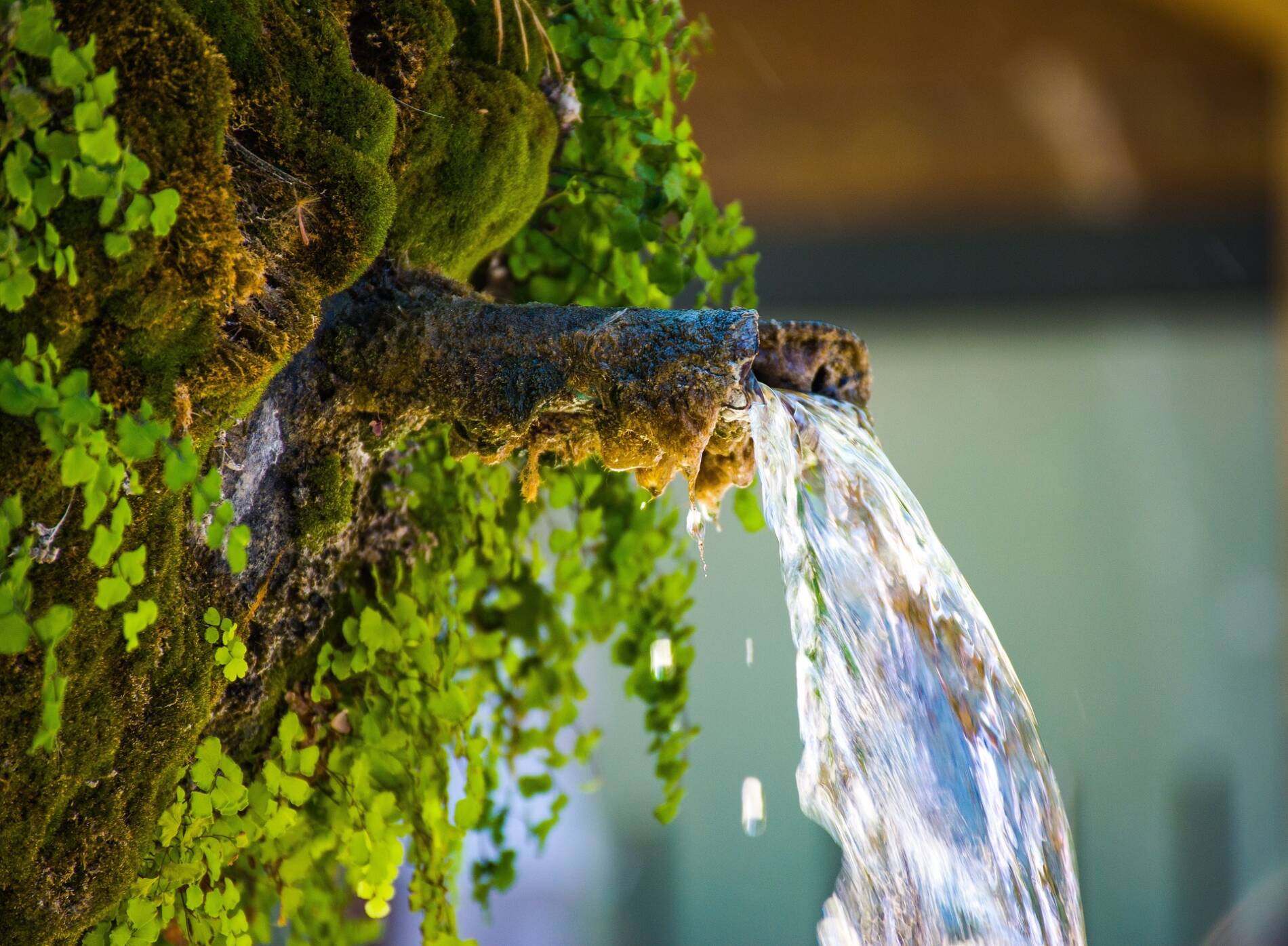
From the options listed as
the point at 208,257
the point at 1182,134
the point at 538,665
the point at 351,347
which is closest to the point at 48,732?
the point at 208,257

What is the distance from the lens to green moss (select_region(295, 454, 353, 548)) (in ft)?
2.77

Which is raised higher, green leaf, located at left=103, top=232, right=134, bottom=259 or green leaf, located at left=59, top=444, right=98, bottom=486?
green leaf, located at left=103, top=232, right=134, bottom=259

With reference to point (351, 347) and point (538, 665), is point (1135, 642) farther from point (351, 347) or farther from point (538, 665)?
point (351, 347)

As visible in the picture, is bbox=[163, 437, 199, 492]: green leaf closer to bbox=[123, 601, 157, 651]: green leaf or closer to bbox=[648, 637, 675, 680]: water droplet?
bbox=[123, 601, 157, 651]: green leaf

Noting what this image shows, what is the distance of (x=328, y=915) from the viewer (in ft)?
3.87

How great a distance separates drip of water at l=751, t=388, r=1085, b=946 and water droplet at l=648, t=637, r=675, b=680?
385 millimetres

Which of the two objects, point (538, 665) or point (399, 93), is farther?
point (538, 665)

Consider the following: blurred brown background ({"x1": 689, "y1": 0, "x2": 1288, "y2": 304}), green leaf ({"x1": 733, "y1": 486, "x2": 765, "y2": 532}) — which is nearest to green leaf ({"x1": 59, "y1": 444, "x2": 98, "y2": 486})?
green leaf ({"x1": 733, "y1": 486, "x2": 765, "y2": 532})

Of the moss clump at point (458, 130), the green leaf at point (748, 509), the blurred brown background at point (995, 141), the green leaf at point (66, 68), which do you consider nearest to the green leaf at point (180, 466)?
the green leaf at point (66, 68)

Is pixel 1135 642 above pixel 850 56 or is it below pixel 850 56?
below

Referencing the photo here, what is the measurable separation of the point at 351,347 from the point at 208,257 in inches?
8.4

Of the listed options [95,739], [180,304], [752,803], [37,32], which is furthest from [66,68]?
[752,803]

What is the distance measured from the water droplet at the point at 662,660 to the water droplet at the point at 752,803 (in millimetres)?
1994

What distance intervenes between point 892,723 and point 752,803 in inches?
94.5
